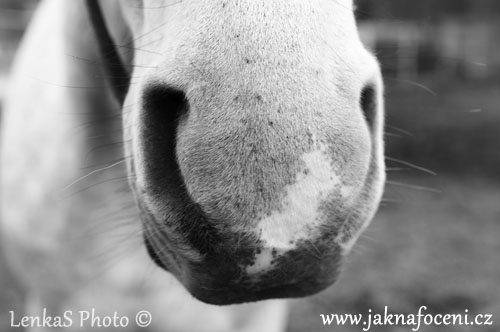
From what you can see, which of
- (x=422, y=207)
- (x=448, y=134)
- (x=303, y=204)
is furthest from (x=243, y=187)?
(x=448, y=134)

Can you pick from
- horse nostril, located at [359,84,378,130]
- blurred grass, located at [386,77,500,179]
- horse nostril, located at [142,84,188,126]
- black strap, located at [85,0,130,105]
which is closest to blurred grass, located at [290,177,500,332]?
blurred grass, located at [386,77,500,179]

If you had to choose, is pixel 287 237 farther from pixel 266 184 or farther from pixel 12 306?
pixel 12 306

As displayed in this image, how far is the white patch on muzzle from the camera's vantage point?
0.60 meters

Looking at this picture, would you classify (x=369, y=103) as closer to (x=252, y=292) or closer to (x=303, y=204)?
(x=303, y=204)

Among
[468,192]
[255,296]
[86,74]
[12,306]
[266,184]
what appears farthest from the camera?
[468,192]

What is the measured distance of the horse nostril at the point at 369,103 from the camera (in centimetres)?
68

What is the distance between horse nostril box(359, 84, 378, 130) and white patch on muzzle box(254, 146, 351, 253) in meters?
0.11

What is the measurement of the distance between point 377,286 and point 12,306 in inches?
72.2

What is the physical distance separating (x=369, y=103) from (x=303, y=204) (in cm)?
17

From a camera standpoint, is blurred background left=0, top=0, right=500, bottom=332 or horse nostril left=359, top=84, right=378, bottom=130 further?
blurred background left=0, top=0, right=500, bottom=332

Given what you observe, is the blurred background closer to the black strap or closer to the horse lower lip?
the horse lower lip

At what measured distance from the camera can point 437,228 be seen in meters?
3.73

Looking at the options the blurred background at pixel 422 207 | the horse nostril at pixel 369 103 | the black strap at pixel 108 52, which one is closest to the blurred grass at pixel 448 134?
the blurred background at pixel 422 207

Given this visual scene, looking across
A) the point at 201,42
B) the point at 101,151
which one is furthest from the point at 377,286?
the point at 201,42
